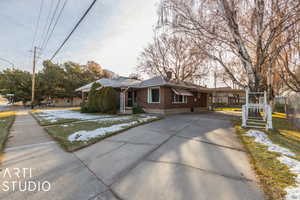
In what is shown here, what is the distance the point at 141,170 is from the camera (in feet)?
8.71

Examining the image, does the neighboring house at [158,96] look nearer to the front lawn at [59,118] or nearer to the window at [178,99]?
the window at [178,99]

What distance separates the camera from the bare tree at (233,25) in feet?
20.0

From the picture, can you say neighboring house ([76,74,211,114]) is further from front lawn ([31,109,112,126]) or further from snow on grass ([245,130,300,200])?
snow on grass ([245,130,300,200])

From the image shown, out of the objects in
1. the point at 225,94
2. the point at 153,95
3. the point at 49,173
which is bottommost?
the point at 49,173

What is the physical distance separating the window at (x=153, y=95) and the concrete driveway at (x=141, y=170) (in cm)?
752

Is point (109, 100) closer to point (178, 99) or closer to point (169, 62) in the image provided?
point (178, 99)

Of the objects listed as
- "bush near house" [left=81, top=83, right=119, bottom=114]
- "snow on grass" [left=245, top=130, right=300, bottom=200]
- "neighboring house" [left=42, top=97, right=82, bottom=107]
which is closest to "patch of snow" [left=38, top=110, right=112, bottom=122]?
"bush near house" [left=81, top=83, right=119, bottom=114]

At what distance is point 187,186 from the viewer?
2.13 metres

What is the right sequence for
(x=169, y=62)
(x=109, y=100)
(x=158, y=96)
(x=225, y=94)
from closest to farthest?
(x=109, y=100) → (x=158, y=96) → (x=169, y=62) → (x=225, y=94)

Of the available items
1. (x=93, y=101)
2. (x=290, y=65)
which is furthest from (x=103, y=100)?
(x=290, y=65)

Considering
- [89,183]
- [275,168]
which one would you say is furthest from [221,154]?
[89,183]

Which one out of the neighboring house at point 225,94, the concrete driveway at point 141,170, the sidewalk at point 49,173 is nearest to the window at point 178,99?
the neighboring house at point 225,94

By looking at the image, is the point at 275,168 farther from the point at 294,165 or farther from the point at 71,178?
the point at 71,178

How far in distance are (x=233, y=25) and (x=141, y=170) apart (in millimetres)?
Answer: 8689
